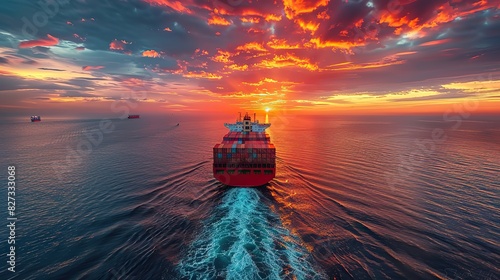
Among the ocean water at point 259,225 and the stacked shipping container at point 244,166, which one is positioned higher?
the stacked shipping container at point 244,166

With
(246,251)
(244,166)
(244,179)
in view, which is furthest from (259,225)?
(244,166)

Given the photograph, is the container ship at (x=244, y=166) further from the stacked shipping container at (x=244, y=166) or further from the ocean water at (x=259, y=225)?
the ocean water at (x=259, y=225)

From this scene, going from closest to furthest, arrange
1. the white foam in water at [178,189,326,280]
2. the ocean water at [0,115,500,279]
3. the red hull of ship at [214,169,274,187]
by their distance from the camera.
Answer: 1. the white foam in water at [178,189,326,280]
2. the ocean water at [0,115,500,279]
3. the red hull of ship at [214,169,274,187]

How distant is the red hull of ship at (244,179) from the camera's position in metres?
38.4

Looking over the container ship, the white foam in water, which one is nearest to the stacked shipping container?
the container ship

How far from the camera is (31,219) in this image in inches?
1062

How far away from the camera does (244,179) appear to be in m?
38.7

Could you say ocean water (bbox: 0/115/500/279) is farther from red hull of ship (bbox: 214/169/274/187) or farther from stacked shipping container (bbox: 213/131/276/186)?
stacked shipping container (bbox: 213/131/276/186)

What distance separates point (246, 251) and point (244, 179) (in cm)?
1828

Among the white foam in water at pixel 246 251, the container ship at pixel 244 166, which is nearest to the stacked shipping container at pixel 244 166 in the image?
the container ship at pixel 244 166

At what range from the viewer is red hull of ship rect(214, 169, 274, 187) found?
126 feet

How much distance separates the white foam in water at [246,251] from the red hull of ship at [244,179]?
958cm

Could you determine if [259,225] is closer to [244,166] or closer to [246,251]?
[246,251]

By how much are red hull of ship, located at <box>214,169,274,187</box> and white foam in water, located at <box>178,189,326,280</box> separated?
958cm
